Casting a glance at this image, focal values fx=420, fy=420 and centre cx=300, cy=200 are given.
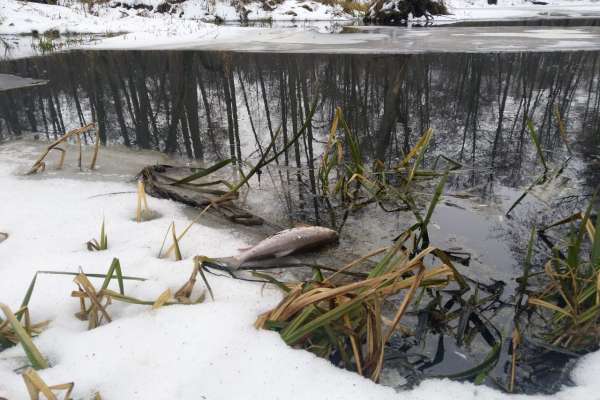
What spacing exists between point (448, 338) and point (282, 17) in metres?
20.3

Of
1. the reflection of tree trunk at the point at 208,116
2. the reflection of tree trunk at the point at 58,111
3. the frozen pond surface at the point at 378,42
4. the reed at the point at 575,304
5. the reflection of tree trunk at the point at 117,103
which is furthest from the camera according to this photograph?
the frozen pond surface at the point at 378,42

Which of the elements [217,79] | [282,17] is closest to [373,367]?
[217,79]

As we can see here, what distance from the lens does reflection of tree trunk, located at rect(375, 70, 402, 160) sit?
3149mm

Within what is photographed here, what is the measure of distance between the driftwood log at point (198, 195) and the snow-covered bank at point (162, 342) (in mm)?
207

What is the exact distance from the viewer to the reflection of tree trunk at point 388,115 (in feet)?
10.3

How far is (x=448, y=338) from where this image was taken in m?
1.31

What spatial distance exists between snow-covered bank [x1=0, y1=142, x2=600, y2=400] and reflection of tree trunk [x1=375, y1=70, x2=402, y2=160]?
164 cm

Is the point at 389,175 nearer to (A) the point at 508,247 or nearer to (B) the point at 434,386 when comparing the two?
(A) the point at 508,247

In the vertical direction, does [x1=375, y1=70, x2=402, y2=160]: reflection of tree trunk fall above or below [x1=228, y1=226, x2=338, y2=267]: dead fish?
above

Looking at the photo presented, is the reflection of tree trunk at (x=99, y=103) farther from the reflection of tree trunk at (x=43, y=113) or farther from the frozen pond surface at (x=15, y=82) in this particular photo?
the frozen pond surface at (x=15, y=82)

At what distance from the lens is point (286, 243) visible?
1.78 metres

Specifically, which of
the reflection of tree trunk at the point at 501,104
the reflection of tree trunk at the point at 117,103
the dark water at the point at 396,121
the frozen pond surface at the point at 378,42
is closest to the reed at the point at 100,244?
the dark water at the point at 396,121

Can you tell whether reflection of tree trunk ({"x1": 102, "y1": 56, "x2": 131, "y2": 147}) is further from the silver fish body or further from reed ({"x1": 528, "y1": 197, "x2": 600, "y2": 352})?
reed ({"x1": 528, "y1": 197, "x2": 600, "y2": 352})

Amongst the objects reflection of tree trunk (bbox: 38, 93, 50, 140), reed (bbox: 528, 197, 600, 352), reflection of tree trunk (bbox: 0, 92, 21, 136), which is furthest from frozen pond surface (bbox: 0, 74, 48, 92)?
reed (bbox: 528, 197, 600, 352)
